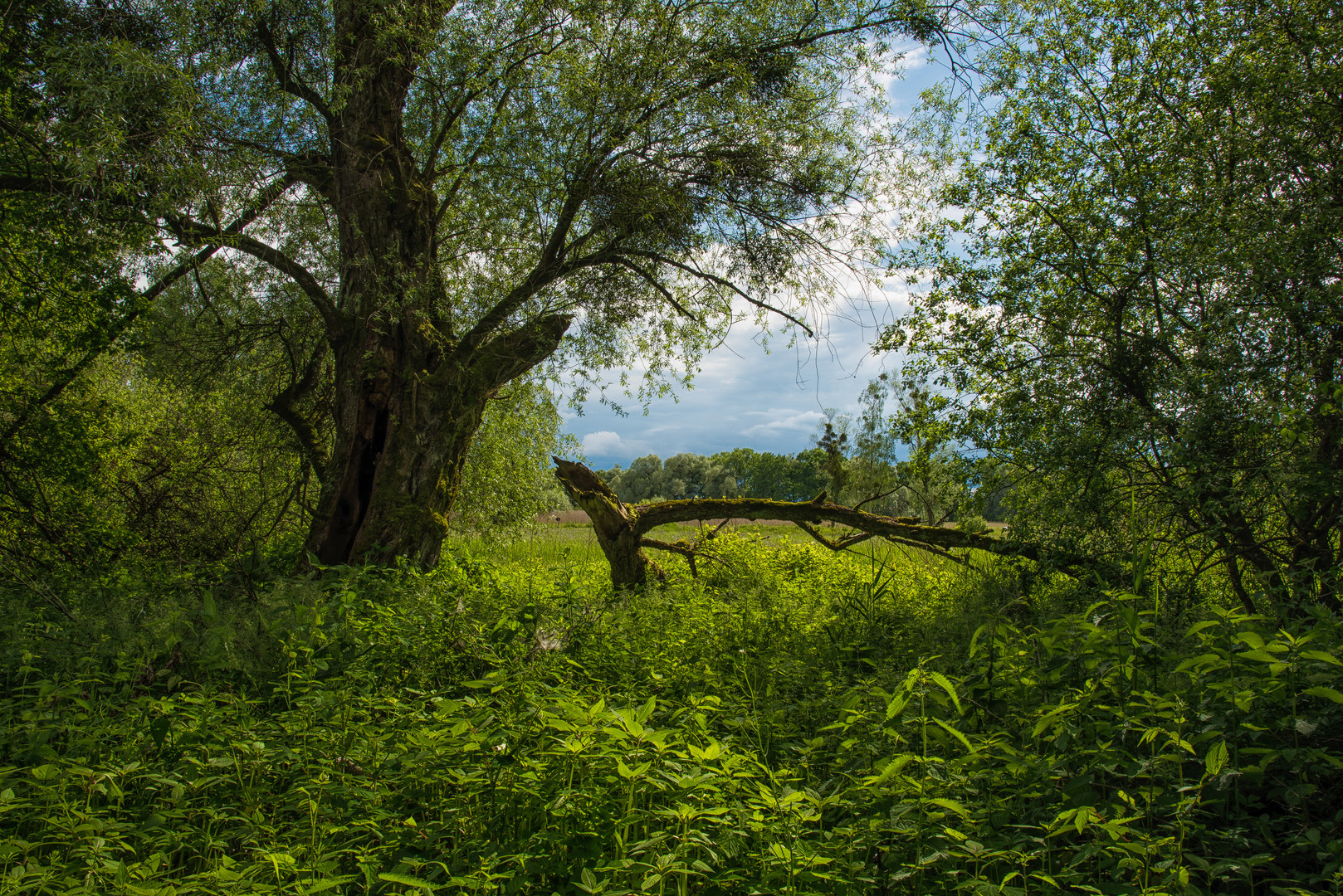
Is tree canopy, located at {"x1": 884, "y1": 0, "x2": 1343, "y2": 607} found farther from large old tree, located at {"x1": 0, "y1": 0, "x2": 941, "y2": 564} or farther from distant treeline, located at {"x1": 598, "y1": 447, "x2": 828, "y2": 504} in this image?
distant treeline, located at {"x1": 598, "y1": 447, "x2": 828, "y2": 504}

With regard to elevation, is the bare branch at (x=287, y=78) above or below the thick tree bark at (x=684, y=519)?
above

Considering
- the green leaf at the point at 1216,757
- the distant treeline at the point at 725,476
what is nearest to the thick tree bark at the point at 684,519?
the green leaf at the point at 1216,757

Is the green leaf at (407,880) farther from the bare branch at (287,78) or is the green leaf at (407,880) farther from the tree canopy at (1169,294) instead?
the bare branch at (287,78)

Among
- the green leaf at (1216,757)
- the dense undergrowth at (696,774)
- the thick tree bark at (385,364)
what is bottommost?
the dense undergrowth at (696,774)

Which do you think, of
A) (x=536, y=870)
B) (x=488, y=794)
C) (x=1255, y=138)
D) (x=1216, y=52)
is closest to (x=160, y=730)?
(x=488, y=794)

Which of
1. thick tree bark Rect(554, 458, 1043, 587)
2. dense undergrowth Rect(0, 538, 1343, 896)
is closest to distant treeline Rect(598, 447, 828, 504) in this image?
thick tree bark Rect(554, 458, 1043, 587)

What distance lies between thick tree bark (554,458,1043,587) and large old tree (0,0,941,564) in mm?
1760

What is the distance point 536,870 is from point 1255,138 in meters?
7.65

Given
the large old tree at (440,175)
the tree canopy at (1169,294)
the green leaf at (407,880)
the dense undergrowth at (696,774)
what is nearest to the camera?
the green leaf at (407,880)

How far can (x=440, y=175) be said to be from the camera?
29.5 ft

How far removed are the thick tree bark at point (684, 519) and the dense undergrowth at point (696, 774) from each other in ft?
11.9

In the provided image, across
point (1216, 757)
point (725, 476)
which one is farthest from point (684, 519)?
point (725, 476)

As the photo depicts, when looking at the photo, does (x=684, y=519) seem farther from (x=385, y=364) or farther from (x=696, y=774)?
(x=696, y=774)

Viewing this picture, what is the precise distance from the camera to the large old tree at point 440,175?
6.61 m
